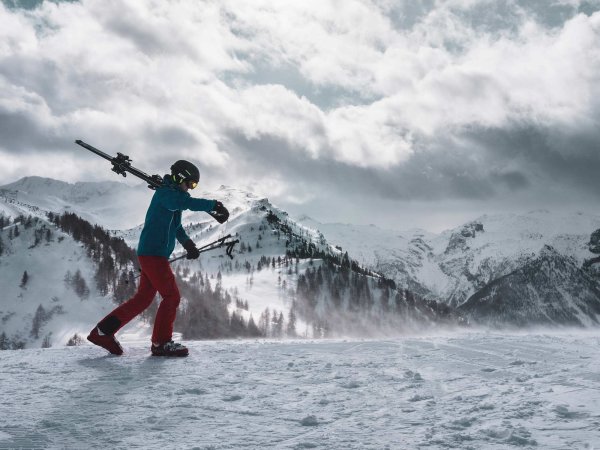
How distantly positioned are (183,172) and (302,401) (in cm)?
577

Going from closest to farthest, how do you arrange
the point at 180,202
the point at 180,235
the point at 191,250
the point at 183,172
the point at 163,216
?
the point at 180,202 < the point at 163,216 < the point at 183,172 < the point at 191,250 < the point at 180,235

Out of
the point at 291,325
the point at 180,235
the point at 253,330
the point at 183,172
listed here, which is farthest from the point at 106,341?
the point at 291,325

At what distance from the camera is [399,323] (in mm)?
182250

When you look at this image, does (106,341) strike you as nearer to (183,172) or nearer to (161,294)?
(161,294)

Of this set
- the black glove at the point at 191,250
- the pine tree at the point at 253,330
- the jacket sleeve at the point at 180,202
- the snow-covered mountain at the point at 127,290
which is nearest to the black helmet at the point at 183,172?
the jacket sleeve at the point at 180,202

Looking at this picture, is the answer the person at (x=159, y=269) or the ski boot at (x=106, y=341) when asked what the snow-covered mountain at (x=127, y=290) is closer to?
the person at (x=159, y=269)

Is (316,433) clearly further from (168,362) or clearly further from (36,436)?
(168,362)

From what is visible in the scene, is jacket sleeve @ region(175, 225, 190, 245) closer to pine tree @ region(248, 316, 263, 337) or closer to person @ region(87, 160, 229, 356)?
person @ region(87, 160, 229, 356)

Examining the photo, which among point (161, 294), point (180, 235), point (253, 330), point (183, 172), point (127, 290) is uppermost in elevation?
point (127, 290)

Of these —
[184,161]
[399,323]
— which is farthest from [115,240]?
[184,161]

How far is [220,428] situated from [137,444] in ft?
2.48

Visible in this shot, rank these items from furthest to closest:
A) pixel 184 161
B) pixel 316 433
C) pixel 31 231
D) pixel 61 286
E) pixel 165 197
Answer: pixel 31 231 → pixel 61 286 → pixel 184 161 → pixel 165 197 → pixel 316 433

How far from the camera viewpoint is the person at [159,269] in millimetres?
8766

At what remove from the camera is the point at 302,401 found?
5223 millimetres
